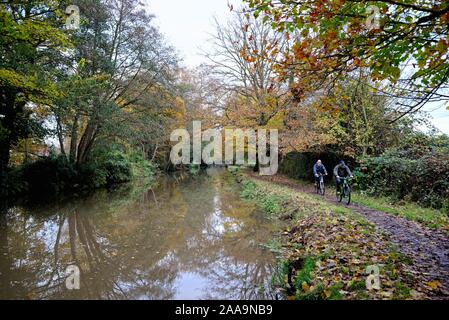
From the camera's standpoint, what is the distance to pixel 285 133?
20.1 m

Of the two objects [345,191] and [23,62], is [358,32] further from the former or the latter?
[23,62]

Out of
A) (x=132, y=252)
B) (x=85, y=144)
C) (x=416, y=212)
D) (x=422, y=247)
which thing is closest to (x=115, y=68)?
(x=85, y=144)

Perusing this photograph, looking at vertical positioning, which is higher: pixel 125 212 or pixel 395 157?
pixel 395 157

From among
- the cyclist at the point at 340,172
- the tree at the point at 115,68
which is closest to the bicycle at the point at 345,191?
the cyclist at the point at 340,172

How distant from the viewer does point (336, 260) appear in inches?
214

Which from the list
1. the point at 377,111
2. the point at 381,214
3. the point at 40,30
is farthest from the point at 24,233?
the point at 377,111

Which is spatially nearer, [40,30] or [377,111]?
[40,30]

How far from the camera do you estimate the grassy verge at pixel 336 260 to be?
4207 mm

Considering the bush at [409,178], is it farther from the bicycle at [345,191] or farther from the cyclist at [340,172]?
the cyclist at [340,172]

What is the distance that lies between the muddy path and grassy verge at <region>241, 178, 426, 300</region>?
0.20 m

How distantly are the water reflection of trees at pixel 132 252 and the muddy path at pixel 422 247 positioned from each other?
8.33 ft

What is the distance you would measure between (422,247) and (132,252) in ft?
21.5

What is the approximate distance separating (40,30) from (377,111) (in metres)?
16.3
